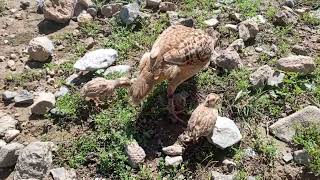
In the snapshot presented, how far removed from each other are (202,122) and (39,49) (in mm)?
2613

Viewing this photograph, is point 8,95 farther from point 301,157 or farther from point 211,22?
point 301,157

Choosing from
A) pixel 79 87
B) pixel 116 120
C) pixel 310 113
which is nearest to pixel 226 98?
pixel 310 113

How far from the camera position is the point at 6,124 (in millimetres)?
5621

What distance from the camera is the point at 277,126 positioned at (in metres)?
5.49

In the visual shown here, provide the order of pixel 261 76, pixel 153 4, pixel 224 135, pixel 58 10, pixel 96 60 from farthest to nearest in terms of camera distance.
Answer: pixel 153 4 < pixel 58 10 < pixel 96 60 < pixel 261 76 < pixel 224 135

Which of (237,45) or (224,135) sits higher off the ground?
(237,45)

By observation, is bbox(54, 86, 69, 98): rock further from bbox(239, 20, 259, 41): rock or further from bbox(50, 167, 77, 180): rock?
bbox(239, 20, 259, 41): rock

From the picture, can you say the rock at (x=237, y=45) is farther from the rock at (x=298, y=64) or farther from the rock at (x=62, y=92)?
the rock at (x=62, y=92)

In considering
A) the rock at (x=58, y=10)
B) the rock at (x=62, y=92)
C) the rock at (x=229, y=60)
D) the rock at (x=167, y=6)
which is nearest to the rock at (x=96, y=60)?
the rock at (x=62, y=92)

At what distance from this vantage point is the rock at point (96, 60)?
6.12 metres

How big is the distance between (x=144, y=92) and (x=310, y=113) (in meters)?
1.89

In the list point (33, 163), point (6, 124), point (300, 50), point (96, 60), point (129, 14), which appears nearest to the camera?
point (33, 163)

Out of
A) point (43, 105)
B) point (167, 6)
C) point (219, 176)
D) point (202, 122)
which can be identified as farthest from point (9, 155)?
point (167, 6)

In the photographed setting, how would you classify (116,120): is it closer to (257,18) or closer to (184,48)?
(184,48)
